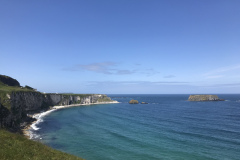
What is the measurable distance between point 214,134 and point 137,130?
107 feet

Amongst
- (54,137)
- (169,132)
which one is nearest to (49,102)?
(54,137)

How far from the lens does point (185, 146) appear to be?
171 feet

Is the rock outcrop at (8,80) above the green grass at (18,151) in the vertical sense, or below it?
above

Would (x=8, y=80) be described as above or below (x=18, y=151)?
above

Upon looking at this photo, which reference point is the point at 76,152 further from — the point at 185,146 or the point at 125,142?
the point at 185,146

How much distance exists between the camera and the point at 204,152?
47.4 meters

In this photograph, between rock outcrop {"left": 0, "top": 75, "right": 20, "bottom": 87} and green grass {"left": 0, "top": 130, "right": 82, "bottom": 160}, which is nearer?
green grass {"left": 0, "top": 130, "right": 82, "bottom": 160}

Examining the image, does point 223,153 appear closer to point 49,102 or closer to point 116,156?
point 116,156

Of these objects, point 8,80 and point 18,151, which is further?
point 8,80

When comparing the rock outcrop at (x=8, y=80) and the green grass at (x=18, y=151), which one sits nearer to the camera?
the green grass at (x=18, y=151)

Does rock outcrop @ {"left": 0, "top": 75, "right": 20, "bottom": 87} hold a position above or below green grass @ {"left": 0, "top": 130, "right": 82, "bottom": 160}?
above

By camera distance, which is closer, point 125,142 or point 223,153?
point 223,153

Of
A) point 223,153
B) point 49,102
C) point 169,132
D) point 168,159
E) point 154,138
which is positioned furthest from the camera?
point 49,102

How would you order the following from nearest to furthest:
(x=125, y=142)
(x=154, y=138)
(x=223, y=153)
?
(x=223, y=153) → (x=125, y=142) → (x=154, y=138)
